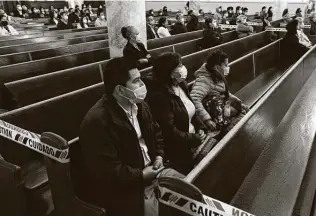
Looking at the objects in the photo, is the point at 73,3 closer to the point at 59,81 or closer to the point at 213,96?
the point at 59,81

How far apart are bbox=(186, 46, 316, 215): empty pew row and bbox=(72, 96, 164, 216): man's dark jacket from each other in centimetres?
40

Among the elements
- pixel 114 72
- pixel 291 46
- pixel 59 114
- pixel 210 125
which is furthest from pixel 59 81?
pixel 291 46

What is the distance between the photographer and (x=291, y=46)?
21.8 ft

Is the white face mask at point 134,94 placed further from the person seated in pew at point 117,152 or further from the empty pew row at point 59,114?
the empty pew row at point 59,114

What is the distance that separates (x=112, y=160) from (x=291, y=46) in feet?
18.9

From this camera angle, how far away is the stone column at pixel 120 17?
5.11 meters

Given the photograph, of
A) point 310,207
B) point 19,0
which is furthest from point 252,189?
point 19,0

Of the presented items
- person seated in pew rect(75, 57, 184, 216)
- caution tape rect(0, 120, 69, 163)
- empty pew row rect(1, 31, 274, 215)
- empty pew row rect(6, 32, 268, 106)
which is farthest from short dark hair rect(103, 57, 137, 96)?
empty pew row rect(6, 32, 268, 106)

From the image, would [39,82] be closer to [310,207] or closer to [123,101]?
[123,101]

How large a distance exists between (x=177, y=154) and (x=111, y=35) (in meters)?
3.10

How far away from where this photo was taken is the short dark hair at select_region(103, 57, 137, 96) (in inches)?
75.1

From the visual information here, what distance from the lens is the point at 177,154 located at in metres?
2.65

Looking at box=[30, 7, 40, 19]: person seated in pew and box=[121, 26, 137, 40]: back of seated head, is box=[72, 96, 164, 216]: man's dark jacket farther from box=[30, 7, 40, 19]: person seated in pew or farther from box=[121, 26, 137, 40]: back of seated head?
box=[30, 7, 40, 19]: person seated in pew

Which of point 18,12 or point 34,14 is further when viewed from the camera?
point 34,14
